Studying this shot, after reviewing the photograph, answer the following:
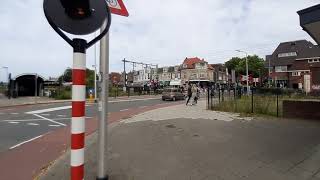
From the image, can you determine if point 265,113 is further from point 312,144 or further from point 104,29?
point 104,29

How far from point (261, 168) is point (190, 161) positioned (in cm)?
129

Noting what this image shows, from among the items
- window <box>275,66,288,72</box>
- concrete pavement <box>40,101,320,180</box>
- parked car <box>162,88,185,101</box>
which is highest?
window <box>275,66,288,72</box>

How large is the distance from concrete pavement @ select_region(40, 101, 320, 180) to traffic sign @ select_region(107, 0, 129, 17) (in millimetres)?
2543

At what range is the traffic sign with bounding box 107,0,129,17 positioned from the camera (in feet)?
16.0

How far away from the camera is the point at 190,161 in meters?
6.64

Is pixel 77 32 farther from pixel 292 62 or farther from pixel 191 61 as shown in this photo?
pixel 191 61

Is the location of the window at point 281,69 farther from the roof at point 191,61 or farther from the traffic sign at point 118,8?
the traffic sign at point 118,8

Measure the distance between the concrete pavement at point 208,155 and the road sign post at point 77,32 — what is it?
227 centimetres

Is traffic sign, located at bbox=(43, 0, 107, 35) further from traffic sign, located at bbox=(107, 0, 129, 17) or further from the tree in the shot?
the tree

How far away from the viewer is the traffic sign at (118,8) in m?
4.87

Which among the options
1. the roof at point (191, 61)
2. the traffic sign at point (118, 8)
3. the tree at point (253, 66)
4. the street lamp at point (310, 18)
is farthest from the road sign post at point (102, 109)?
the roof at point (191, 61)

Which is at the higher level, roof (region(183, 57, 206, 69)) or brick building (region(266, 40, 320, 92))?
roof (region(183, 57, 206, 69))

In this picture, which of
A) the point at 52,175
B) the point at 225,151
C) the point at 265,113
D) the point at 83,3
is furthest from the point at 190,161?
the point at 265,113

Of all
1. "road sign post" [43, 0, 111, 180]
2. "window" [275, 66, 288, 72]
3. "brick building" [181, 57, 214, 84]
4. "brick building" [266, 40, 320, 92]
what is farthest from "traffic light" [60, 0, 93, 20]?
"brick building" [181, 57, 214, 84]
